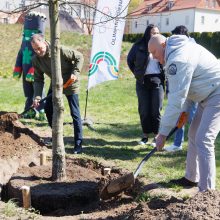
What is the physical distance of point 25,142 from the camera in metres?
6.42

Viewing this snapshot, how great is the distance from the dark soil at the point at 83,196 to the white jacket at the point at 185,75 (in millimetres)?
865

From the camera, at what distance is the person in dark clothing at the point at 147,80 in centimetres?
674

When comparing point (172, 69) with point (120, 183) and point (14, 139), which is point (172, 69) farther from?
point (14, 139)

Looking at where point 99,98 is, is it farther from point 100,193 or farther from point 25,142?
point 100,193

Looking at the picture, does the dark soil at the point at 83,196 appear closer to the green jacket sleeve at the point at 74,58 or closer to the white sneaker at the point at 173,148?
the green jacket sleeve at the point at 74,58

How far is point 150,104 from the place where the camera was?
7.11 metres

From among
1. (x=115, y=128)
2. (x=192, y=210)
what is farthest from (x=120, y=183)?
(x=115, y=128)

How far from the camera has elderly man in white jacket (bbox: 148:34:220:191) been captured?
4047mm

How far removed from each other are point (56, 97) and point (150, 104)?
2.56m

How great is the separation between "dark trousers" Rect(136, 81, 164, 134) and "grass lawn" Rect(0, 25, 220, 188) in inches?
16.8

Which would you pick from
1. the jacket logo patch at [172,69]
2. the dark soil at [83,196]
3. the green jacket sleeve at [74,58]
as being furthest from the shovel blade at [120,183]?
the green jacket sleeve at [74,58]

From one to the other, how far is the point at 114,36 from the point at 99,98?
369 centimetres

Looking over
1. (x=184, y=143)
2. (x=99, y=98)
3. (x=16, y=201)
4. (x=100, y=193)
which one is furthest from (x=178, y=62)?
(x=99, y=98)

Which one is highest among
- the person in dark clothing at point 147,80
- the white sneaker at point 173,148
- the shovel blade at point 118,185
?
the person in dark clothing at point 147,80
